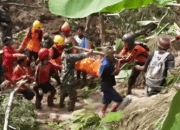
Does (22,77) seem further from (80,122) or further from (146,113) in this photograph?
(146,113)

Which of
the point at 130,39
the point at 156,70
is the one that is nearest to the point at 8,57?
the point at 130,39

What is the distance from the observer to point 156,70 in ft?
11.2

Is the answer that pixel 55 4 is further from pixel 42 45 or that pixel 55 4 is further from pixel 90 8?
pixel 42 45

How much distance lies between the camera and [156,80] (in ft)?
11.4

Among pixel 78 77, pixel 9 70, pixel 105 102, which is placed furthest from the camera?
pixel 78 77

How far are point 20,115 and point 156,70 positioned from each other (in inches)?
78.8

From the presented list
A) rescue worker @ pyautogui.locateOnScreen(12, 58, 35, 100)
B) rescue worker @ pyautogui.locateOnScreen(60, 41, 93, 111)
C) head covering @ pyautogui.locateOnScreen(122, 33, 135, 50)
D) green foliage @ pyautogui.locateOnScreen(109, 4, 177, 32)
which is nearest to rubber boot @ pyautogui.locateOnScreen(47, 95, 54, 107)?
rescue worker @ pyautogui.locateOnScreen(60, 41, 93, 111)

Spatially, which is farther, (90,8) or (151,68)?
(151,68)

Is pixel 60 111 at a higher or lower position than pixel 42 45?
lower

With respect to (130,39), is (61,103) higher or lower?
lower

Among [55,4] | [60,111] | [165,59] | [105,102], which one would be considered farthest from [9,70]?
[55,4]

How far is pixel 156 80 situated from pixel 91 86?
8.84 feet

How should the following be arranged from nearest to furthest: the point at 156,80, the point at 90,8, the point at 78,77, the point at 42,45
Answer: the point at 90,8 → the point at 156,80 → the point at 42,45 → the point at 78,77

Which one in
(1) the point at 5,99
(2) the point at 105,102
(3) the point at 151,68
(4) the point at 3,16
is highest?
(4) the point at 3,16
